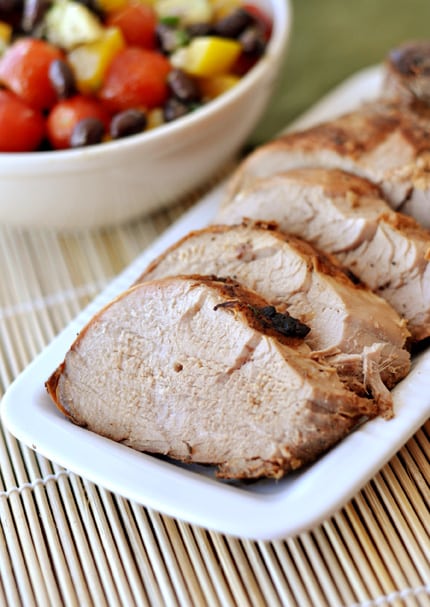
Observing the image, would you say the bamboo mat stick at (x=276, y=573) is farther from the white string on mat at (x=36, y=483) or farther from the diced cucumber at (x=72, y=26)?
the diced cucumber at (x=72, y=26)

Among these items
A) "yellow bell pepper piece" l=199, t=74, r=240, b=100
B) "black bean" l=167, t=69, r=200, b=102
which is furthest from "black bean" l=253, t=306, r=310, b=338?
"yellow bell pepper piece" l=199, t=74, r=240, b=100

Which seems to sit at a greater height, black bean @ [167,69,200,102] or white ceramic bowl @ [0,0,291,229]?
black bean @ [167,69,200,102]

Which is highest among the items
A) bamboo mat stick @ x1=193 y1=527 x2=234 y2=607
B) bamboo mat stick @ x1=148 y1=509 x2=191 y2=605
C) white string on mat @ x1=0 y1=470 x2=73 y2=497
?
bamboo mat stick @ x1=193 y1=527 x2=234 y2=607

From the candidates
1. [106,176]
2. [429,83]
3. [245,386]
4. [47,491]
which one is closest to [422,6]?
[429,83]

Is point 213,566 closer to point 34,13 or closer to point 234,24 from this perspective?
point 234,24

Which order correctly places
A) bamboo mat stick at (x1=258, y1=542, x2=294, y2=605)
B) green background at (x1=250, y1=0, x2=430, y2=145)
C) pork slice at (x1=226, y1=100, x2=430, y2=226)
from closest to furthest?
1. bamboo mat stick at (x1=258, y1=542, x2=294, y2=605)
2. pork slice at (x1=226, y1=100, x2=430, y2=226)
3. green background at (x1=250, y1=0, x2=430, y2=145)

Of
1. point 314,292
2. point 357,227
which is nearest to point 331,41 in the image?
point 357,227

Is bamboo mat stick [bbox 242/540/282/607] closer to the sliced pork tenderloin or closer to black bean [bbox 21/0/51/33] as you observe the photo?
the sliced pork tenderloin
